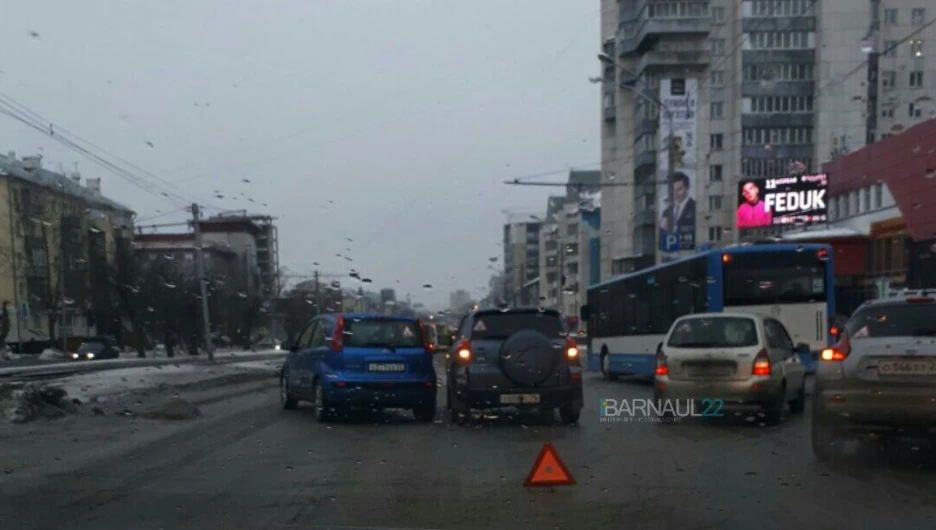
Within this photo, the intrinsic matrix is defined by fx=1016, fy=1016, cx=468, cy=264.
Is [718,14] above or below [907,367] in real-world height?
above

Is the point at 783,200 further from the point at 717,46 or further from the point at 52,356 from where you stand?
the point at 52,356

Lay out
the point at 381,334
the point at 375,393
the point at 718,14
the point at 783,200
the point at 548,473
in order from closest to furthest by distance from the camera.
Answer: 1. the point at 548,473
2. the point at 375,393
3. the point at 381,334
4. the point at 783,200
5. the point at 718,14

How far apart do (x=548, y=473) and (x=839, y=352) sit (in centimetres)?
350

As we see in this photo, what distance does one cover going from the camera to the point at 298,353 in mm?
17500

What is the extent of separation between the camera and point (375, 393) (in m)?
15.2

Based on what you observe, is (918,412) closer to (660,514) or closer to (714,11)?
(660,514)

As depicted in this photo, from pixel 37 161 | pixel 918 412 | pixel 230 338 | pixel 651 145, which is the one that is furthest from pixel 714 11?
pixel 918 412

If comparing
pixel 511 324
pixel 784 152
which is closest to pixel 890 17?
pixel 784 152

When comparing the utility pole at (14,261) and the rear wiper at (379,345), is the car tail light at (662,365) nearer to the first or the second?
the rear wiper at (379,345)

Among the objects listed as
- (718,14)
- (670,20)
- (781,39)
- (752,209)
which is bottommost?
(752,209)

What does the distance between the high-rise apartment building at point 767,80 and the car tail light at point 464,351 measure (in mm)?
60539

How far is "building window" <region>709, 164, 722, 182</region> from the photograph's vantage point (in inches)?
3118

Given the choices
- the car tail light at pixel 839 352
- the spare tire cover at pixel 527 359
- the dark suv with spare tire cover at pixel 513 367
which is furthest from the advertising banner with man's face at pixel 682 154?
the car tail light at pixel 839 352

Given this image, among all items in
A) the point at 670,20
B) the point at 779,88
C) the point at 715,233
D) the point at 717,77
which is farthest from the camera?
the point at 715,233
